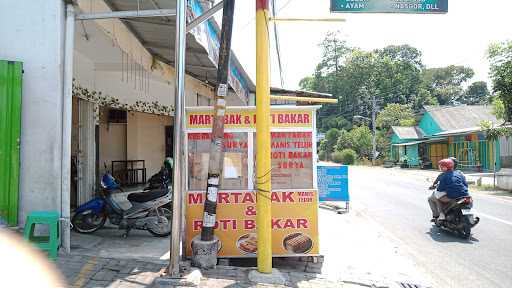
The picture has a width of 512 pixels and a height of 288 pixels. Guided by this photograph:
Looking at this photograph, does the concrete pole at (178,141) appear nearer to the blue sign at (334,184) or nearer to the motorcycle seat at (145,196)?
the motorcycle seat at (145,196)

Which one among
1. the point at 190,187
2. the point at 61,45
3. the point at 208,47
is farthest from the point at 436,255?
the point at 61,45

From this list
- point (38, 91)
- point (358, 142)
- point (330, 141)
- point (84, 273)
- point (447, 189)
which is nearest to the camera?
point (84, 273)

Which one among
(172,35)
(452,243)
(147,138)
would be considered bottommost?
(452,243)

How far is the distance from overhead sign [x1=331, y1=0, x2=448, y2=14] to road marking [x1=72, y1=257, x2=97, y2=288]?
447cm

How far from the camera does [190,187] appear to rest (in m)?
6.11

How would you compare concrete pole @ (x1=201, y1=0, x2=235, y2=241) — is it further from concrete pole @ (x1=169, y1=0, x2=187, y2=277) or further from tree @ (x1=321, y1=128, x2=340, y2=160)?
tree @ (x1=321, y1=128, x2=340, y2=160)

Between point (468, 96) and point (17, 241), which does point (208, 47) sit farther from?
point (468, 96)

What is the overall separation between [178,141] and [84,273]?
1814mm

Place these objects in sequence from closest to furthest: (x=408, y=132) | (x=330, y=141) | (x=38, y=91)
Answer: (x=38, y=91) → (x=408, y=132) → (x=330, y=141)

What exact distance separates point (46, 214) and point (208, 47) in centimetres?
356

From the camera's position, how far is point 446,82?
Answer: 3233 inches

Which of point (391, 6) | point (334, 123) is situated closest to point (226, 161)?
point (391, 6)

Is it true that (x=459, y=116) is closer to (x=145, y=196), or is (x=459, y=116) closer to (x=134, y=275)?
(x=145, y=196)

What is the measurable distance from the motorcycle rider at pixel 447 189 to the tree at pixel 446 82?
247ft
